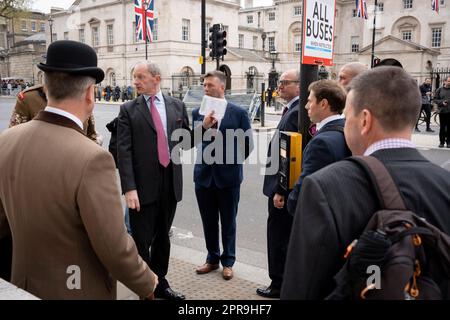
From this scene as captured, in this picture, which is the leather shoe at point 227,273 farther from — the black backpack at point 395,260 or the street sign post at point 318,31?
the black backpack at point 395,260

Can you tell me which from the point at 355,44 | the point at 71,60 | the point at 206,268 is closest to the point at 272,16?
the point at 355,44

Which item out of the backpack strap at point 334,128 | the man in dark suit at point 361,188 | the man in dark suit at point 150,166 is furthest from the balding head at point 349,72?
the man in dark suit at point 361,188

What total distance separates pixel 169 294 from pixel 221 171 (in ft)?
4.49

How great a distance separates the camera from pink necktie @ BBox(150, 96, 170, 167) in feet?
13.1

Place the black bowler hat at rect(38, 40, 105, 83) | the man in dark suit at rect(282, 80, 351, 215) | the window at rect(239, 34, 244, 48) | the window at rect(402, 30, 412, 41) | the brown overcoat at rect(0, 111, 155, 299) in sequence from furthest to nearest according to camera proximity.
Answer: the window at rect(239, 34, 244, 48)
the window at rect(402, 30, 412, 41)
the man in dark suit at rect(282, 80, 351, 215)
the black bowler hat at rect(38, 40, 105, 83)
the brown overcoat at rect(0, 111, 155, 299)

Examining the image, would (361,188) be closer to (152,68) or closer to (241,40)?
(152,68)

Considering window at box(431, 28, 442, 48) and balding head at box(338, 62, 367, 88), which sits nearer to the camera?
balding head at box(338, 62, 367, 88)

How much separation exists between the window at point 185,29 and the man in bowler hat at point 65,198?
4562 cm

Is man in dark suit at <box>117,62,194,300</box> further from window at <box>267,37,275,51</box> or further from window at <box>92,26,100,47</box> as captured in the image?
window at <box>267,37,275,51</box>

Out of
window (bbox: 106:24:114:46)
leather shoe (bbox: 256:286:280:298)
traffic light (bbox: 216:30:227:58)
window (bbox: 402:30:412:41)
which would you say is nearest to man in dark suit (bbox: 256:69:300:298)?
leather shoe (bbox: 256:286:280:298)

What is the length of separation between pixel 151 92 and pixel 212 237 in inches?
68.0

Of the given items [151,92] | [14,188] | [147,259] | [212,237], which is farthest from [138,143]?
[14,188]

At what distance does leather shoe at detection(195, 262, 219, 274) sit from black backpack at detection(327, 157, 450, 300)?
329cm

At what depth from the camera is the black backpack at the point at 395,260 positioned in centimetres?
131
